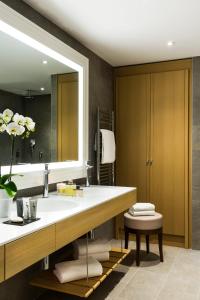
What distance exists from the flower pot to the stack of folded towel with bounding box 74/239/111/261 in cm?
98

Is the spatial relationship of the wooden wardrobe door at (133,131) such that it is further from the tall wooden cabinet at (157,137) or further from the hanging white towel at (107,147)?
the hanging white towel at (107,147)

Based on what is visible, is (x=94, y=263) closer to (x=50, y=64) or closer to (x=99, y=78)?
(x=50, y=64)

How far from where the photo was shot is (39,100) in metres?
2.49

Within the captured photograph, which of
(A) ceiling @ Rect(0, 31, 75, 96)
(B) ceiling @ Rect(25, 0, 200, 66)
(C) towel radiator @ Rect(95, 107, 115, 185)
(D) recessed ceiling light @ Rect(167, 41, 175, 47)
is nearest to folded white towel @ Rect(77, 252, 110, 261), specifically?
(C) towel radiator @ Rect(95, 107, 115, 185)

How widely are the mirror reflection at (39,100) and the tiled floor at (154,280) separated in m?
1.18

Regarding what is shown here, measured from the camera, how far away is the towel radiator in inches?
129

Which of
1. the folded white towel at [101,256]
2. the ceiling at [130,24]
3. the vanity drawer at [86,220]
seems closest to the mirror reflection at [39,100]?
the ceiling at [130,24]

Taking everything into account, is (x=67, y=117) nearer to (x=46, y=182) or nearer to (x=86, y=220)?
(x=46, y=182)

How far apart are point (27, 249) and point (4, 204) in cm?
38

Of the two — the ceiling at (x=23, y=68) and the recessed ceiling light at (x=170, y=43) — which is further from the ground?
the recessed ceiling light at (x=170, y=43)

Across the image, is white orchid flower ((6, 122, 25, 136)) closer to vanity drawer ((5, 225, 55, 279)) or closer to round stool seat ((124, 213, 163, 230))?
vanity drawer ((5, 225, 55, 279))

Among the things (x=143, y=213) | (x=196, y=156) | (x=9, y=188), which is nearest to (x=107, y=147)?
(x=143, y=213)

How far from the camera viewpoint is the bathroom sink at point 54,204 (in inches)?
84.5

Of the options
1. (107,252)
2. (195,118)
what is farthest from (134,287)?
(195,118)
